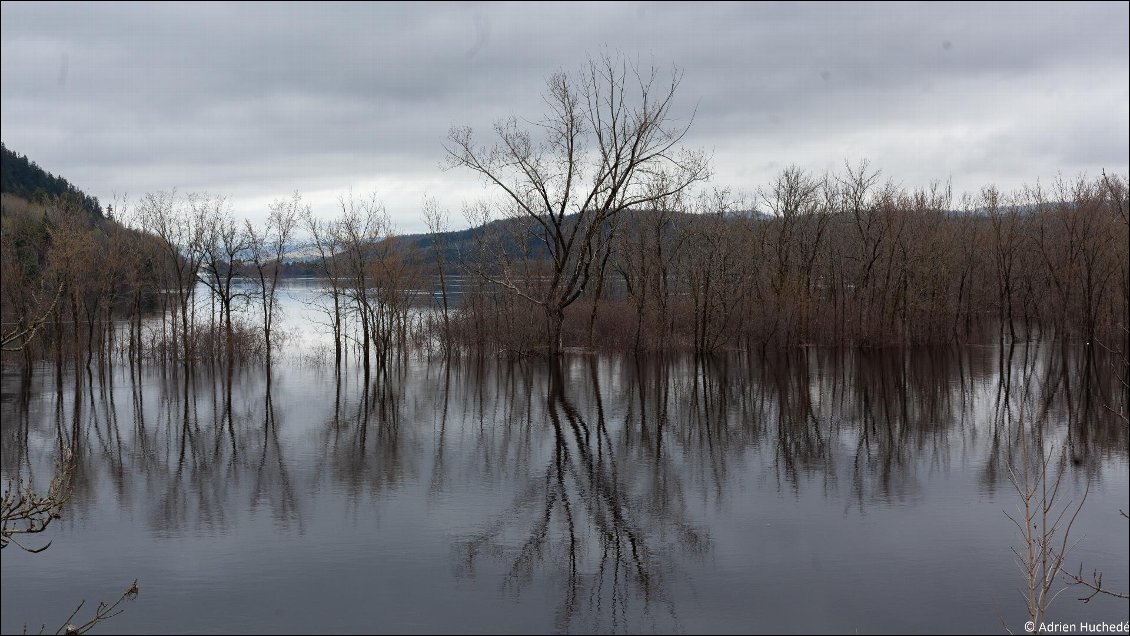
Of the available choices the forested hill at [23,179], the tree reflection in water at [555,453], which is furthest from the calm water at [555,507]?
the forested hill at [23,179]

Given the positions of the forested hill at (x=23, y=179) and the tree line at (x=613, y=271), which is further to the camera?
the forested hill at (x=23, y=179)

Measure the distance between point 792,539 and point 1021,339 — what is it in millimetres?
34971

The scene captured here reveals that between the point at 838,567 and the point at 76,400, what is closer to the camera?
the point at 838,567

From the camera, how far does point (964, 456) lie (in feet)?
54.1

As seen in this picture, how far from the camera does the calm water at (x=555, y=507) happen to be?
9461 millimetres

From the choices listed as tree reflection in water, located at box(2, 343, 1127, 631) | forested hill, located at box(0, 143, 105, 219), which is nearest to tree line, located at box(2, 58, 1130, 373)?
tree reflection in water, located at box(2, 343, 1127, 631)

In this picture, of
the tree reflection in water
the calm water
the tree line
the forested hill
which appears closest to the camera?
the calm water

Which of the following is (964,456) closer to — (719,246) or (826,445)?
(826,445)

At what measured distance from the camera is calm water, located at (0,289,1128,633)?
31.0 ft

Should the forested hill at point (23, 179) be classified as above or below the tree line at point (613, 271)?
above

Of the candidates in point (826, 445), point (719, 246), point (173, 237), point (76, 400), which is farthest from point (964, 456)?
point (173, 237)

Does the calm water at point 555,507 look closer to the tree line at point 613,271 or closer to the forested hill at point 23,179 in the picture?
the tree line at point 613,271

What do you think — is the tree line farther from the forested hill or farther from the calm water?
the forested hill

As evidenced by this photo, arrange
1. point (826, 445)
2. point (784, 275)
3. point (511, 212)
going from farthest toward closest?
point (784, 275) < point (511, 212) < point (826, 445)
